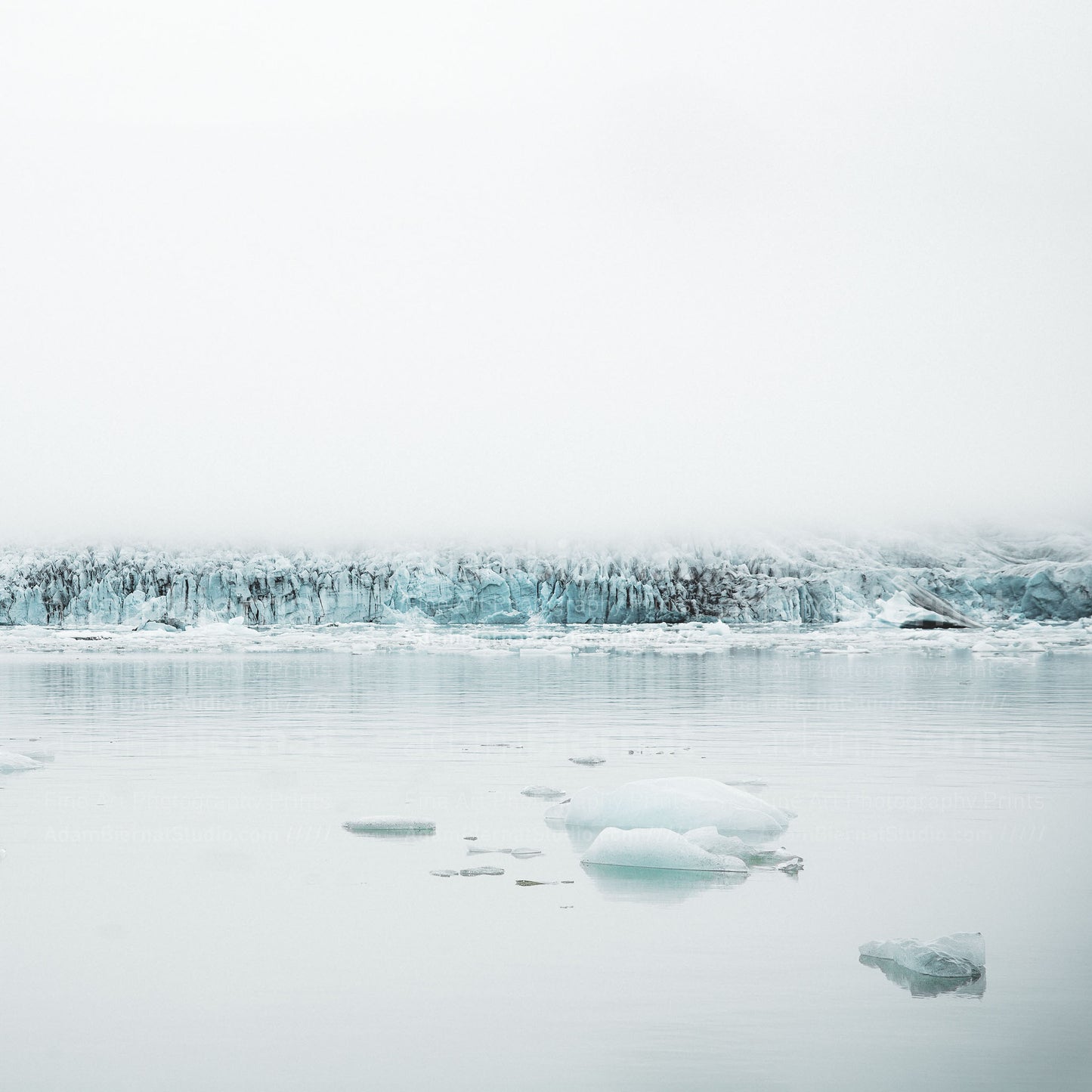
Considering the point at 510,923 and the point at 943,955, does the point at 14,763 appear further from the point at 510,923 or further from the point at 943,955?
the point at 943,955

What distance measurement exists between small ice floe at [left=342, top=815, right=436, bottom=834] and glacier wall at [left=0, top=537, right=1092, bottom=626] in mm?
42901

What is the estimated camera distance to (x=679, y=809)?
6.02 meters

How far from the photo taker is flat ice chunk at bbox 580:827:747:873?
5301mm

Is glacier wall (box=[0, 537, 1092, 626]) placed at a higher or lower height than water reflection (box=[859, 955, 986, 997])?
higher

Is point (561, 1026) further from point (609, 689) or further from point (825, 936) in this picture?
point (609, 689)

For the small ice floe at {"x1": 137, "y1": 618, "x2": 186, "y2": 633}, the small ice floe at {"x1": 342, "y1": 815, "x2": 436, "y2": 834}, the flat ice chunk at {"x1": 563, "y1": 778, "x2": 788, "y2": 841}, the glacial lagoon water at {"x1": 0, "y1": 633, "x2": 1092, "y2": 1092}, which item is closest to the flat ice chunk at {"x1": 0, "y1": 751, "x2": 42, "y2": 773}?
the glacial lagoon water at {"x1": 0, "y1": 633, "x2": 1092, "y2": 1092}

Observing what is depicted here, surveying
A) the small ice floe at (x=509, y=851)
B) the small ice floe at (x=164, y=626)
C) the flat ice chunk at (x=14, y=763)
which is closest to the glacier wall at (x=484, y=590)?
the small ice floe at (x=164, y=626)

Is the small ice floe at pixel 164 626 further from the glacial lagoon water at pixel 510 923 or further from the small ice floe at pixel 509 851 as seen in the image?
the small ice floe at pixel 509 851

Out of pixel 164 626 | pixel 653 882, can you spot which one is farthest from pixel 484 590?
pixel 653 882

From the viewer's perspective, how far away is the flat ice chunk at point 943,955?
3.75m

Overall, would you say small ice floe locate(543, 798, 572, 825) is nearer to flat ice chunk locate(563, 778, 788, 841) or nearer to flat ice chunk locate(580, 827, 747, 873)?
flat ice chunk locate(563, 778, 788, 841)

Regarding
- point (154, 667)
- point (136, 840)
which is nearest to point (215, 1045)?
point (136, 840)

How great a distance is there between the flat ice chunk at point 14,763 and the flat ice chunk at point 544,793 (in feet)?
11.1

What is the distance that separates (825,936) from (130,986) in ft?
7.43
